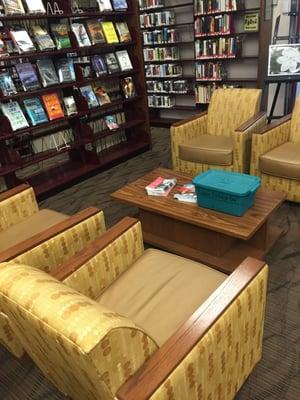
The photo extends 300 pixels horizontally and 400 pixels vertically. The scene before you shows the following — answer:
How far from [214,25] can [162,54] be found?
993mm

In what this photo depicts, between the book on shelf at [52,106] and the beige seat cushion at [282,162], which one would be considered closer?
the beige seat cushion at [282,162]

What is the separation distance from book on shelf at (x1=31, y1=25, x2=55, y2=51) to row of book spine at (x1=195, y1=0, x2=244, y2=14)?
231 cm

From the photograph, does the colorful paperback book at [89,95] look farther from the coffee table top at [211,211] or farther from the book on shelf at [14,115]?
the coffee table top at [211,211]

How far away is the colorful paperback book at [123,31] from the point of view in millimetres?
3750

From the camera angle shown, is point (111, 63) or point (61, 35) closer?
point (61, 35)

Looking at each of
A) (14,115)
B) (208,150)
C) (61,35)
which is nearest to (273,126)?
(208,150)

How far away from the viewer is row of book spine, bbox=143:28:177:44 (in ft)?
16.1

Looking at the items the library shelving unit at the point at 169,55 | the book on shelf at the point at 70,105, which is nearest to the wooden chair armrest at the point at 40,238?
the book on shelf at the point at 70,105

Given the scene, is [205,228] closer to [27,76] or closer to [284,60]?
[27,76]

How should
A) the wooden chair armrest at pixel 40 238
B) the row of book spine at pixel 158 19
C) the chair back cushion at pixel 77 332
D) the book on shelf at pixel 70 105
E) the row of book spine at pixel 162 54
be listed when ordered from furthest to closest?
1. the row of book spine at pixel 162 54
2. the row of book spine at pixel 158 19
3. the book on shelf at pixel 70 105
4. the wooden chair armrest at pixel 40 238
5. the chair back cushion at pixel 77 332

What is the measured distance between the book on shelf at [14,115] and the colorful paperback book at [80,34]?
923mm

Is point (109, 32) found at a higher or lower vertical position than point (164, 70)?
higher

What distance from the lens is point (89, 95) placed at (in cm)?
369

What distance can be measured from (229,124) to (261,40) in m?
1.59
